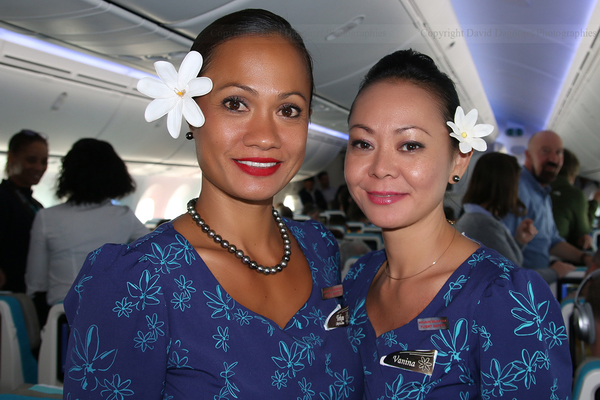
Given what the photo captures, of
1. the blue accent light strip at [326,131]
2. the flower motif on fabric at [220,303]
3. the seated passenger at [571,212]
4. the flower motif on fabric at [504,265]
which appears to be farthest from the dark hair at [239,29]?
the blue accent light strip at [326,131]

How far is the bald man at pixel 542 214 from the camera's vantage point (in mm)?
3629

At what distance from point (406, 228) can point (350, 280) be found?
40cm

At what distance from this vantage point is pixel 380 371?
131cm

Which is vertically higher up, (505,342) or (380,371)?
(505,342)

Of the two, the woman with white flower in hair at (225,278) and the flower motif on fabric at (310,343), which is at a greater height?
the woman with white flower in hair at (225,278)

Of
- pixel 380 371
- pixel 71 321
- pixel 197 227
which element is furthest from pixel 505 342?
pixel 71 321

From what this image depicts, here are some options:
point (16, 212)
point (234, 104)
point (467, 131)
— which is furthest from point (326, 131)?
point (234, 104)

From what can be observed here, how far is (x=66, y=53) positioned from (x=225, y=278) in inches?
187

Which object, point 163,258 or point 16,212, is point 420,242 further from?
point 16,212

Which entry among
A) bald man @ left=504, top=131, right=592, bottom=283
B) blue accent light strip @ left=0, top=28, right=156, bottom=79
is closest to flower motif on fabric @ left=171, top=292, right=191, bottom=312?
bald man @ left=504, top=131, right=592, bottom=283

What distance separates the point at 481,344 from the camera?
3.81ft

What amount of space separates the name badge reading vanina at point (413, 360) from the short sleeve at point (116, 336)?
652 mm

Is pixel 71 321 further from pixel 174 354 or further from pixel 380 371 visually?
pixel 380 371

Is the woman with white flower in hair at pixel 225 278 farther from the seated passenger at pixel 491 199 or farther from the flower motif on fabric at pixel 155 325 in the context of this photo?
the seated passenger at pixel 491 199
